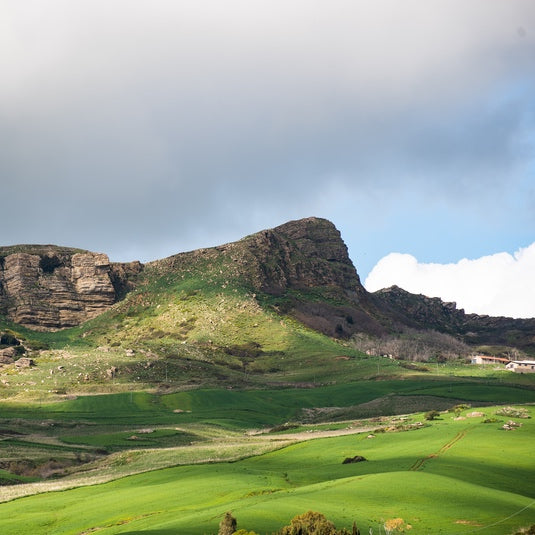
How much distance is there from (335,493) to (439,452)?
27.6 meters

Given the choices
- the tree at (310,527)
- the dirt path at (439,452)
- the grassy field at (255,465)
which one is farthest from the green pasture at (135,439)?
the tree at (310,527)

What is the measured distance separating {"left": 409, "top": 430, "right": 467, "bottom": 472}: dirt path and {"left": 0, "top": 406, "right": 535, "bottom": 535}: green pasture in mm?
115

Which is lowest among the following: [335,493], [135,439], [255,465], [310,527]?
[255,465]

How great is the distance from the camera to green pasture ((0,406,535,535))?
171 feet

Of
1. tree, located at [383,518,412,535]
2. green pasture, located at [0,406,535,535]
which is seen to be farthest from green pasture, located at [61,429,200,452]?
tree, located at [383,518,412,535]

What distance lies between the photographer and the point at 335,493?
197 ft

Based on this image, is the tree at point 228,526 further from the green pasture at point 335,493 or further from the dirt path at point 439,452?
the dirt path at point 439,452

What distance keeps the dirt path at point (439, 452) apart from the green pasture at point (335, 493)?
4.5 inches

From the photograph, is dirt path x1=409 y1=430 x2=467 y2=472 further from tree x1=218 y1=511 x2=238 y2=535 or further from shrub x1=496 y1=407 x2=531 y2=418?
tree x1=218 y1=511 x2=238 y2=535

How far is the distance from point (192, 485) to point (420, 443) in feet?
104

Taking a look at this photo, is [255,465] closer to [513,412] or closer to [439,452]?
[439,452]

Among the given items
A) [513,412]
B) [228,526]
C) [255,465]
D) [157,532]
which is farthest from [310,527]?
[513,412]

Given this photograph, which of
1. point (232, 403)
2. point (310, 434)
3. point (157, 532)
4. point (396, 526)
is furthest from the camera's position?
point (232, 403)

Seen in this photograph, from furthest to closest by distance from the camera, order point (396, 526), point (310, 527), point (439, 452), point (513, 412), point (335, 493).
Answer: point (513, 412) → point (439, 452) → point (335, 493) → point (396, 526) → point (310, 527)
